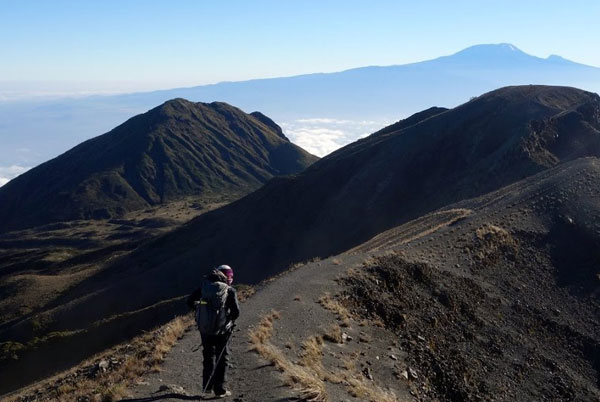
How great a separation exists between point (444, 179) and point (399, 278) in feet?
134

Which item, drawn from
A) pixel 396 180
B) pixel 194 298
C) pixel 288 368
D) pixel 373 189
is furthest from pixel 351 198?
Answer: pixel 194 298

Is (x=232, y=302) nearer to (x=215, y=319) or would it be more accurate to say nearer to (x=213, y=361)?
(x=215, y=319)

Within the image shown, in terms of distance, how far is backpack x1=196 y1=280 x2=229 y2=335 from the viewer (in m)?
10.4

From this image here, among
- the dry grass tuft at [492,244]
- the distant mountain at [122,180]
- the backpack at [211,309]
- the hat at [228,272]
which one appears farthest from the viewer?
the distant mountain at [122,180]

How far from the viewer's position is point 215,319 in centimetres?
1039

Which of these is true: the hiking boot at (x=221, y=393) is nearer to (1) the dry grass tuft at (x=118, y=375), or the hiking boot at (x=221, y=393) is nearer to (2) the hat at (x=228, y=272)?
(1) the dry grass tuft at (x=118, y=375)

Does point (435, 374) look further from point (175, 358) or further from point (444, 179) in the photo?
point (444, 179)

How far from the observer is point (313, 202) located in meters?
70.2

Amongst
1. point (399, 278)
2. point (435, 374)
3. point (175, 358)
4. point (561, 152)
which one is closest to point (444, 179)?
point (561, 152)

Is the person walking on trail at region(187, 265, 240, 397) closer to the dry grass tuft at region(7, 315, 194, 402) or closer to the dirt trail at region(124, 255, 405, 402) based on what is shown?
the dirt trail at region(124, 255, 405, 402)

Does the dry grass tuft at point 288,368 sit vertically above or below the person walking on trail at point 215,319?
below

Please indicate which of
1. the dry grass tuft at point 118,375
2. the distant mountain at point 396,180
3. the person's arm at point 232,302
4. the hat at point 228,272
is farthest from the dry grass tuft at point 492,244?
the distant mountain at point 396,180

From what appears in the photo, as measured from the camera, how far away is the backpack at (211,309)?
34.0 ft

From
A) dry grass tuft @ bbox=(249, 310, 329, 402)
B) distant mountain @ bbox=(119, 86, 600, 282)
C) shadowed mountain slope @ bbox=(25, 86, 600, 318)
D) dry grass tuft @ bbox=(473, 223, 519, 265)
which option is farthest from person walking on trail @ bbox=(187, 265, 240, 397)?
shadowed mountain slope @ bbox=(25, 86, 600, 318)
